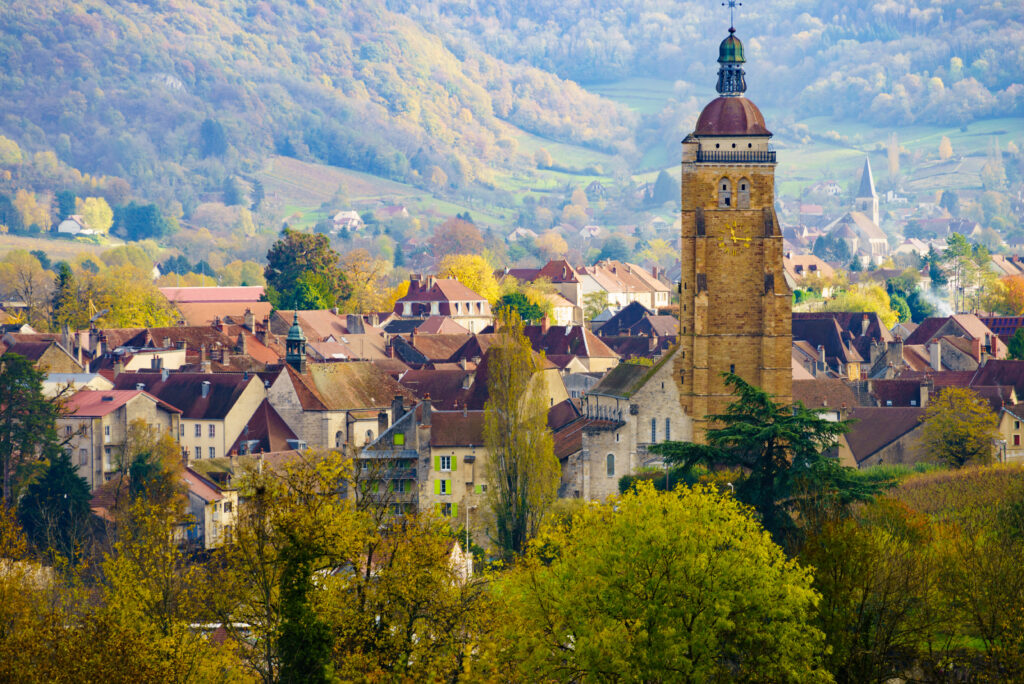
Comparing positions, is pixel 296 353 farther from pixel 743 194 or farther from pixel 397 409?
pixel 743 194

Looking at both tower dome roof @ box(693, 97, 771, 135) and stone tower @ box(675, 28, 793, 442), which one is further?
tower dome roof @ box(693, 97, 771, 135)

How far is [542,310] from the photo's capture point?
5832 inches

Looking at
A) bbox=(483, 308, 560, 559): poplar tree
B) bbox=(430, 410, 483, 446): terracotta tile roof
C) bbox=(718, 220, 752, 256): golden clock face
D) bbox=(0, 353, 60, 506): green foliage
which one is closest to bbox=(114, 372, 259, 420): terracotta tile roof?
bbox=(0, 353, 60, 506): green foliage

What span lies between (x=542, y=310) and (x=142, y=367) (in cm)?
5280

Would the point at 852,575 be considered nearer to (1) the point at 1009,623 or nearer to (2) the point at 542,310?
(1) the point at 1009,623

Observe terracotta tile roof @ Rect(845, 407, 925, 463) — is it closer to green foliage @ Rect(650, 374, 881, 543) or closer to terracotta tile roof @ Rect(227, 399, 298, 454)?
green foliage @ Rect(650, 374, 881, 543)

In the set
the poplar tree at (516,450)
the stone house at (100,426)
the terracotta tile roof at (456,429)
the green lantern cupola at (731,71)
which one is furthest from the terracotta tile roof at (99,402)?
the green lantern cupola at (731,71)

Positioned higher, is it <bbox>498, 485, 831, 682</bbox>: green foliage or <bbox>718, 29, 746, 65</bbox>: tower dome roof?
<bbox>718, 29, 746, 65</bbox>: tower dome roof

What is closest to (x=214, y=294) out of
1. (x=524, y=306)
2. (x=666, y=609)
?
(x=524, y=306)

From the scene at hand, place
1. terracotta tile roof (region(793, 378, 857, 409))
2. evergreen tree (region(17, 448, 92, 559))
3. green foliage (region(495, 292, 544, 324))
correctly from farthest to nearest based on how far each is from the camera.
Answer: green foliage (region(495, 292, 544, 324)) < terracotta tile roof (region(793, 378, 857, 409)) < evergreen tree (region(17, 448, 92, 559))

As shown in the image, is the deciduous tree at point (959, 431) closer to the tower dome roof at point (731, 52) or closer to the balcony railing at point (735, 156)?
the balcony railing at point (735, 156)

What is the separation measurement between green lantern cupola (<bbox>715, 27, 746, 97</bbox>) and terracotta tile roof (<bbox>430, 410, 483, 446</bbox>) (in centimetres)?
1639

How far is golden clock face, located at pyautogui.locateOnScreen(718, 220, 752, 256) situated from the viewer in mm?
→ 70375

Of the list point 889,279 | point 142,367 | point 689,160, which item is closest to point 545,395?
point 689,160
